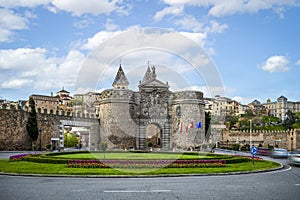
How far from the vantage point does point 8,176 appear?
50.6 feet

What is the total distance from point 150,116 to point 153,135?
4.91 metres

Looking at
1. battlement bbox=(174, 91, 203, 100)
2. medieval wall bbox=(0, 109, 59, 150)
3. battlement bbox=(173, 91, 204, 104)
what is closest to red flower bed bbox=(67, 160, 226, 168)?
medieval wall bbox=(0, 109, 59, 150)

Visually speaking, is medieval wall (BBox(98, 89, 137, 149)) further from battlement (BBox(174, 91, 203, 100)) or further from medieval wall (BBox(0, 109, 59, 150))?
medieval wall (BBox(0, 109, 59, 150))

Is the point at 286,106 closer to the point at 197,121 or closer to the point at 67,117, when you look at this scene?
the point at 197,121

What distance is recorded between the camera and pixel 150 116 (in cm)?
4847

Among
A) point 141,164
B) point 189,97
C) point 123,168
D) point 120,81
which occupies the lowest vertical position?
point 123,168

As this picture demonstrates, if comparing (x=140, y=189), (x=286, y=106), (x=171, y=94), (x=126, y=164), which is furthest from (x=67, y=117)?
(x=286, y=106)

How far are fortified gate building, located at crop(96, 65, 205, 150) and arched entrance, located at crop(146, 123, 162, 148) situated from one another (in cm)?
86

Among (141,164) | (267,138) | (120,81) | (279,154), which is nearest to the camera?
(141,164)

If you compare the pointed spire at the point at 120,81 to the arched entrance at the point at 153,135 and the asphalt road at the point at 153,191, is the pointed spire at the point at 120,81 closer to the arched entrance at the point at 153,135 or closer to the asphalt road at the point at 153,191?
the arched entrance at the point at 153,135

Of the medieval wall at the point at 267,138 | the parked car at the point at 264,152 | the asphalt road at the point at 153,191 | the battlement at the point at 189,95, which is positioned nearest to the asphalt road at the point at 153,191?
the asphalt road at the point at 153,191

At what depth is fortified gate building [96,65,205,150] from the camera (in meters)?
45.7

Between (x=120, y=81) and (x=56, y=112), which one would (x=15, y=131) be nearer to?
(x=56, y=112)

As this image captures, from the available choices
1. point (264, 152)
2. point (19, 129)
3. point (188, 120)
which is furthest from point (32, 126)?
point (264, 152)
